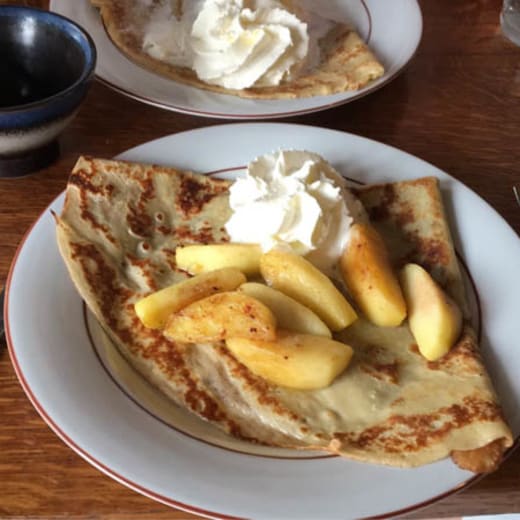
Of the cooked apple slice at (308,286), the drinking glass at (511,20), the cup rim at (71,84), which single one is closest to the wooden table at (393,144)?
the drinking glass at (511,20)

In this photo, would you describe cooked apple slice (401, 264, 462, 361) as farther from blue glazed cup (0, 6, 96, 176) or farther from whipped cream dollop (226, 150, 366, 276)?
blue glazed cup (0, 6, 96, 176)

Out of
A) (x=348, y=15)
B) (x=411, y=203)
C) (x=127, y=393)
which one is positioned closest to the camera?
(x=127, y=393)

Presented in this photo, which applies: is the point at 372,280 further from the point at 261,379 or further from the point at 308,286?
the point at 261,379

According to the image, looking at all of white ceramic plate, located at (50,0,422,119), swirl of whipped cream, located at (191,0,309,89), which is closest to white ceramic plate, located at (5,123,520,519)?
white ceramic plate, located at (50,0,422,119)

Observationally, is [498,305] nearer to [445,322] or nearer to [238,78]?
[445,322]

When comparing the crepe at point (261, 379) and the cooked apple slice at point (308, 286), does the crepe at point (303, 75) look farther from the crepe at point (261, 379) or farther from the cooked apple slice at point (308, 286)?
the cooked apple slice at point (308, 286)

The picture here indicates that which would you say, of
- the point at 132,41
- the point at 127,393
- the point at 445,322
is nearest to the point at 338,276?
the point at 445,322
